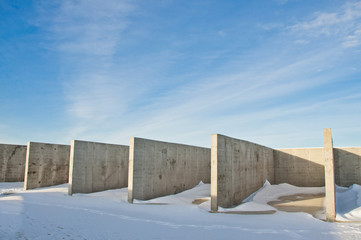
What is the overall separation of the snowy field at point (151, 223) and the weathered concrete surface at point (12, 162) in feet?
36.3

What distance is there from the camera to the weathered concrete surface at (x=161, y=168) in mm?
11961

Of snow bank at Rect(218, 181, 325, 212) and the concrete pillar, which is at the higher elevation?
the concrete pillar

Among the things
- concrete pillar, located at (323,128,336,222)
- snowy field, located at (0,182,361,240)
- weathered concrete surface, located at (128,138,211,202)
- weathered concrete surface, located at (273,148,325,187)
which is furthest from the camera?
weathered concrete surface, located at (273,148,325,187)

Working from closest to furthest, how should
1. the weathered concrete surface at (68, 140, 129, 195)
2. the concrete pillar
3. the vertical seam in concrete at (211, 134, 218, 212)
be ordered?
the concrete pillar, the vertical seam in concrete at (211, 134, 218, 212), the weathered concrete surface at (68, 140, 129, 195)

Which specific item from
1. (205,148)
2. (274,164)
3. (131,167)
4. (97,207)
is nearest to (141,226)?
(97,207)

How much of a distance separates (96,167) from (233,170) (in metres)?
8.06

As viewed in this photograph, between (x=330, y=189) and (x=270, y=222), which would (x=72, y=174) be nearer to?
(x=270, y=222)

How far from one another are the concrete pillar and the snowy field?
15.8 inches

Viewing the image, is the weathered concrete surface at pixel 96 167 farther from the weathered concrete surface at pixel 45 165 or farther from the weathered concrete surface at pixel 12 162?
the weathered concrete surface at pixel 12 162

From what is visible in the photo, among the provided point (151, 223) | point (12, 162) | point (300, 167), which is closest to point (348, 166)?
point (300, 167)

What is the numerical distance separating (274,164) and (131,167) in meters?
12.3

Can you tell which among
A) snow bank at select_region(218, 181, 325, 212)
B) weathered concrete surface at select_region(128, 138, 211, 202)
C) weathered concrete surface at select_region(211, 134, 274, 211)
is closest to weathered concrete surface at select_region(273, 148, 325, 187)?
snow bank at select_region(218, 181, 325, 212)

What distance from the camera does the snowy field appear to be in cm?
670

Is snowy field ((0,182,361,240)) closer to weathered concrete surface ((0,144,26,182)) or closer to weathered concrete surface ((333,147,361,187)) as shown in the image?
weathered concrete surface ((333,147,361,187))
